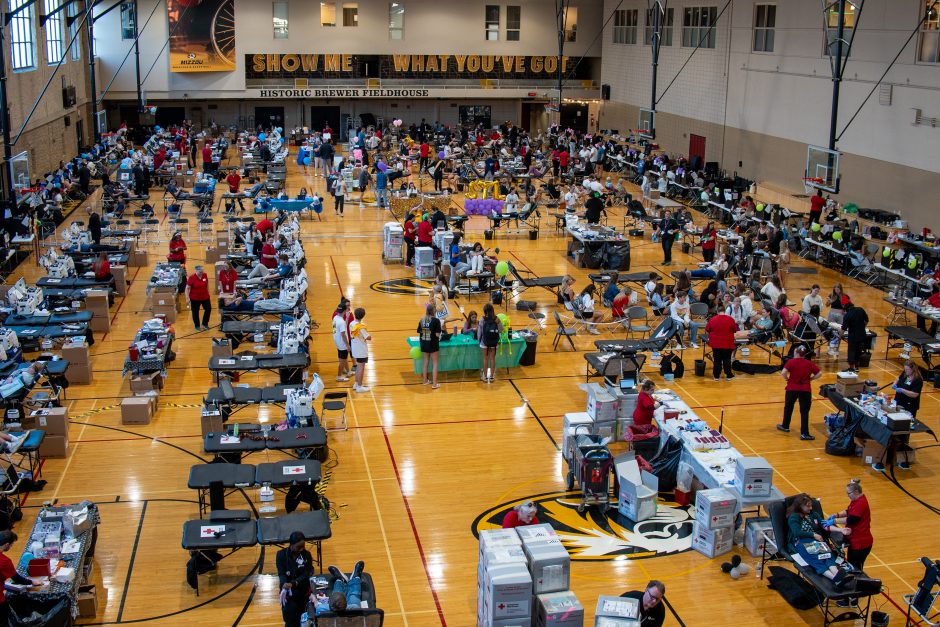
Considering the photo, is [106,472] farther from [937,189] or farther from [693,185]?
[693,185]

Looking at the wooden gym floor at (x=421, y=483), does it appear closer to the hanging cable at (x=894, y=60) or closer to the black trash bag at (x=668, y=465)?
the black trash bag at (x=668, y=465)

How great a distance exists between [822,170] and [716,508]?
68.9 ft

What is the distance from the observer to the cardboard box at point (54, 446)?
1509 centimetres

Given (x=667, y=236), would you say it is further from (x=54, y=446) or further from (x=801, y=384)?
(x=54, y=446)

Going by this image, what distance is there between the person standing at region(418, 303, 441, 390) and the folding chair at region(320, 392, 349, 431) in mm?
1749

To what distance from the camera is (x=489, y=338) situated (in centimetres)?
1830

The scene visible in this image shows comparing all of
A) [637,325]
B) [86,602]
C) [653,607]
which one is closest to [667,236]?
[637,325]

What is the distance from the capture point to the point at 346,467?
15008 mm

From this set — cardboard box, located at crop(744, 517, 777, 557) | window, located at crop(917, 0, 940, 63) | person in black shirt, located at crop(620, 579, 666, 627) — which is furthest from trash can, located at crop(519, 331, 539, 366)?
window, located at crop(917, 0, 940, 63)

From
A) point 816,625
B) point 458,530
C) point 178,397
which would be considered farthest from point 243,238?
point 816,625

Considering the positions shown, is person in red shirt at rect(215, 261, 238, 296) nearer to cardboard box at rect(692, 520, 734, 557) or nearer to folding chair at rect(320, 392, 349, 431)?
folding chair at rect(320, 392, 349, 431)

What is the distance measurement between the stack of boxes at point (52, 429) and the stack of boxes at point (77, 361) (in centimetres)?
319

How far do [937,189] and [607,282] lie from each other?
9.85 meters

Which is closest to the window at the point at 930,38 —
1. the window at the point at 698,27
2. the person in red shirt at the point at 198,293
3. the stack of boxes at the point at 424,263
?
the window at the point at 698,27
